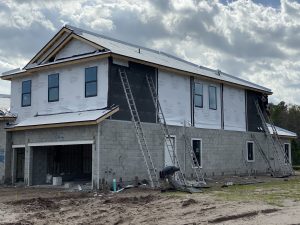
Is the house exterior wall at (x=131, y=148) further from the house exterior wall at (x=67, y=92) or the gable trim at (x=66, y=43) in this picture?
the gable trim at (x=66, y=43)

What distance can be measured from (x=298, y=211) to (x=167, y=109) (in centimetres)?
1310

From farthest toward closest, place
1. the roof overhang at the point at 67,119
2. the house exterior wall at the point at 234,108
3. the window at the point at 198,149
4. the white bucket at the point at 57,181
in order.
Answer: the house exterior wall at the point at 234,108 → the window at the point at 198,149 → the white bucket at the point at 57,181 → the roof overhang at the point at 67,119

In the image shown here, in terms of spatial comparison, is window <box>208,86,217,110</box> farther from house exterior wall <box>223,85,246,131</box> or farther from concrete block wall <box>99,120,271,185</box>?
concrete block wall <box>99,120,271,185</box>

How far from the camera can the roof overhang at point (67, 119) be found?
2012 cm

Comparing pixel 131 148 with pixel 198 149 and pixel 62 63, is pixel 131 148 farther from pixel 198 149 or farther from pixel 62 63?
pixel 198 149

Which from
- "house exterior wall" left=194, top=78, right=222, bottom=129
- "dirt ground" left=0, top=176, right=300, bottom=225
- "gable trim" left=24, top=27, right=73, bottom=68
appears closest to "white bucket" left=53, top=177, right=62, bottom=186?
"dirt ground" left=0, top=176, right=300, bottom=225

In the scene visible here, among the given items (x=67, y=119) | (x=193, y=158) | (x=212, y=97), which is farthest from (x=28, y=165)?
(x=212, y=97)

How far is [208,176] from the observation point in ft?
86.3

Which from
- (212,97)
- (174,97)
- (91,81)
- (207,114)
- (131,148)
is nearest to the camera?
(131,148)

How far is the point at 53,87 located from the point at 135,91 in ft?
15.2

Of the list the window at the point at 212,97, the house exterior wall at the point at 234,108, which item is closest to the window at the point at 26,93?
the window at the point at 212,97

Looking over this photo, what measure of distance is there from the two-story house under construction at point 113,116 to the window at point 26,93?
2.3 inches

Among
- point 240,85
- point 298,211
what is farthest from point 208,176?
point 298,211

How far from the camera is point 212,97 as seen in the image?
27.8 m
